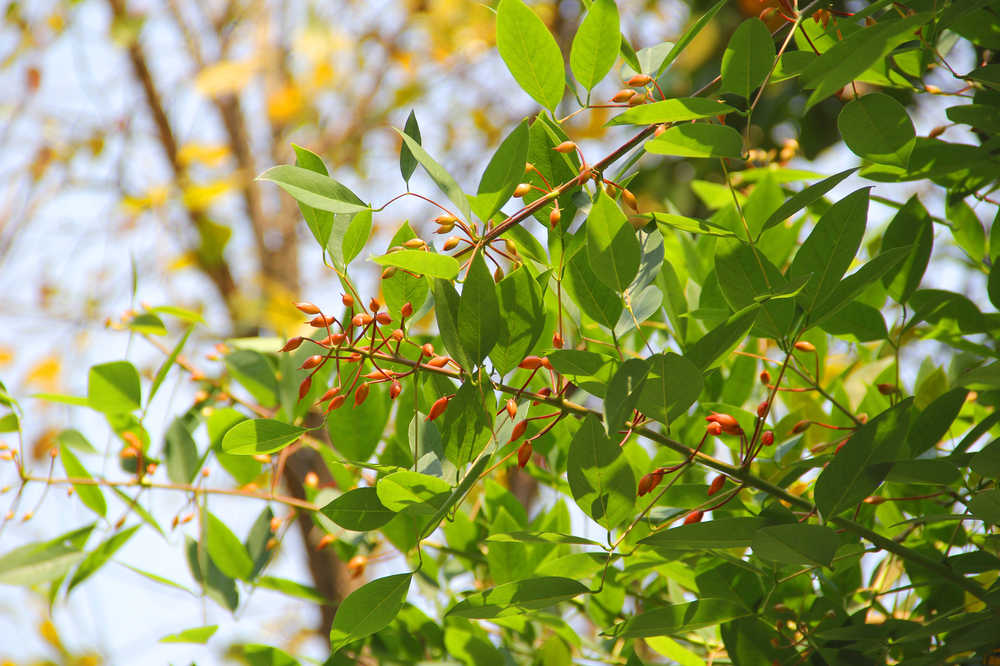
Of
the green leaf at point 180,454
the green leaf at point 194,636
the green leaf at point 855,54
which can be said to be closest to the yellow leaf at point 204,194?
the green leaf at point 180,454

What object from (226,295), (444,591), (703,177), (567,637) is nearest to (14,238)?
(226,295)

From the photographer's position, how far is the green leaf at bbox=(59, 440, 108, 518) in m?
0.50

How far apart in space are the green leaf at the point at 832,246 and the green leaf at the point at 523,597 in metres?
0.13

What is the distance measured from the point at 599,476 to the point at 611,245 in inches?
3.1

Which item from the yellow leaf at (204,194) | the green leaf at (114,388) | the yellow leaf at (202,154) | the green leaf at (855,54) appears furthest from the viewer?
the yellow leaf at (202,154)

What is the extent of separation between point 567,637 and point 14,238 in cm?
177

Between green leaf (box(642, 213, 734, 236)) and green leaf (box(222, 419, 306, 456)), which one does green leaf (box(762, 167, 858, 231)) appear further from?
green leaf (box(222, 419, 306, 456))

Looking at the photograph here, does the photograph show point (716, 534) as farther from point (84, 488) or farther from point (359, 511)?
point (84, 488)

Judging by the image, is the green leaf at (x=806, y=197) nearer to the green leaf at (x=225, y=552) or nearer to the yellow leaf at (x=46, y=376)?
the green leaf at (x=225, y=552)

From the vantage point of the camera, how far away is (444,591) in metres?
0.52

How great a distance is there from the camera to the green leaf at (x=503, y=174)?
0.26m

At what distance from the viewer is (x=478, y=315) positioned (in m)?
0.27

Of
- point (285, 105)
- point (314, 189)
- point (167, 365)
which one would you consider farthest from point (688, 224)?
point (285, 105)

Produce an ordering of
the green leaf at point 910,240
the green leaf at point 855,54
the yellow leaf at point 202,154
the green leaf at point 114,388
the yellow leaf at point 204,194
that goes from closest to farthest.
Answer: the green leaf at point 855,54, the green leaf at point 910,240, the green leaf at point 114,388, the yellow leaf at point 204,194, the yellow leaf at point 202,154
